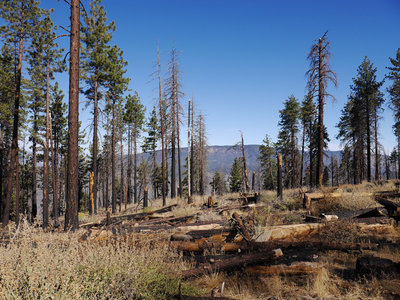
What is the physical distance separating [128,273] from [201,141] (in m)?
32.5

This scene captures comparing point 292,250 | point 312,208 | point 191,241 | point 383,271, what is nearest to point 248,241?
point 292,250

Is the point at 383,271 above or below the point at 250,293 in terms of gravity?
above

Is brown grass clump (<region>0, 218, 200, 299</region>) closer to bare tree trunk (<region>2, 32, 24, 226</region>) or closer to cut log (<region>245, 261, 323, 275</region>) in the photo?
cut log (<region>245, 261, 323, 275</region>)

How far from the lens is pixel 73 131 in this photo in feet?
25.8

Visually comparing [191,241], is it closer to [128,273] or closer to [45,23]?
[128,273]

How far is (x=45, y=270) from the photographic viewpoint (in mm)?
3512

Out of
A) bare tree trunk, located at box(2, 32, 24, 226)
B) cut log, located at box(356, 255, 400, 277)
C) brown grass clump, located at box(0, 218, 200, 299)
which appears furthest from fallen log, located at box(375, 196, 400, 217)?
bare tree trunk, located at box(2, 32, 24, 226)

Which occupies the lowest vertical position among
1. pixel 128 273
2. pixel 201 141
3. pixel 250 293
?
pixel 250 293

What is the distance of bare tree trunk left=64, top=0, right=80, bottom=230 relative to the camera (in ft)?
25.1

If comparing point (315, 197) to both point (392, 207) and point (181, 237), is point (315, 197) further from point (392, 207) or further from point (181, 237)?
point (181, 237)

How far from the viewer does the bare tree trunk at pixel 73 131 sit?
7.64m

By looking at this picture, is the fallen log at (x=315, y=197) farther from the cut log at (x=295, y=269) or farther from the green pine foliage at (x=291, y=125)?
the green pine foliage at (x=291, y=125)

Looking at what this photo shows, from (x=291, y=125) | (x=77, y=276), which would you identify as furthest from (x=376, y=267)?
(x=291, y=125)

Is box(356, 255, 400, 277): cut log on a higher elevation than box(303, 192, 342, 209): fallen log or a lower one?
lower
